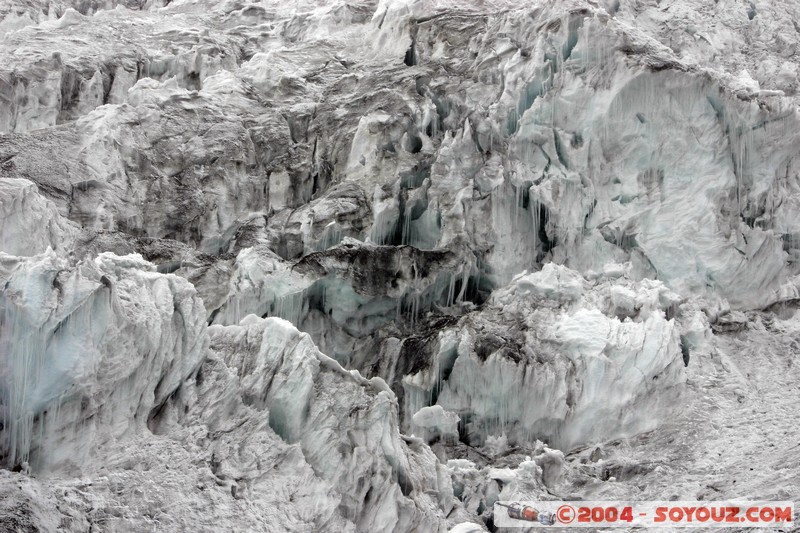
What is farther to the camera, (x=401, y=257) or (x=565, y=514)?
(x=401, y=257)

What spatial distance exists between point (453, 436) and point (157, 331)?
28.2 feet

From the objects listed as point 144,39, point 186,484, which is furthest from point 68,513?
point 144,39

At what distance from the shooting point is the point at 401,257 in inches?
970

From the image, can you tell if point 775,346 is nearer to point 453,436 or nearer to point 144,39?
point 453,436

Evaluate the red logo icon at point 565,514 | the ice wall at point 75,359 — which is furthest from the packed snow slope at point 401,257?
the red logo icon at point 565,514

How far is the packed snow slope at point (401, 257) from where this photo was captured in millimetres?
14656

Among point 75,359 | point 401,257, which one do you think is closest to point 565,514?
point 401,257

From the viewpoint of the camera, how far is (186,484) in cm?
1402

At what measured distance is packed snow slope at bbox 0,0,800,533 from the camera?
48.1ft

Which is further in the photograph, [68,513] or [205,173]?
[205,173]

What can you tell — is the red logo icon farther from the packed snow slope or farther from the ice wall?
the ice wall

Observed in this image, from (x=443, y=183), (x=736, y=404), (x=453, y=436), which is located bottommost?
(x=453, y=436)

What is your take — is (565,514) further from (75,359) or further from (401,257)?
(75,359)

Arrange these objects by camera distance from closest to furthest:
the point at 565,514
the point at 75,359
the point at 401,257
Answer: the point at 75,359
the point at 565,514
the point at 401,257
